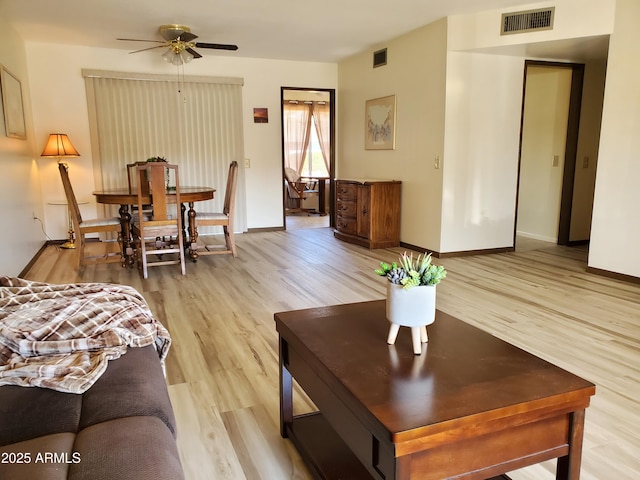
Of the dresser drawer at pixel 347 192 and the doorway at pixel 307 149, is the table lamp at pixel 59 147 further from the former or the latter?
the doorway at pixel 307 149

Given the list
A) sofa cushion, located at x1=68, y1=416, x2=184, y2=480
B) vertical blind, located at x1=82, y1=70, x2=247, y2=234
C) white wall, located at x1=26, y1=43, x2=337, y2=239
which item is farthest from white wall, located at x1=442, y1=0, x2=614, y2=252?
sofa cushion, located at x1=68, y1=416, x2=184, y2=480

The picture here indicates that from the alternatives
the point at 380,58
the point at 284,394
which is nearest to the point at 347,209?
the point at 380,58

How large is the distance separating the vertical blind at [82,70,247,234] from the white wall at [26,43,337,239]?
0.12m

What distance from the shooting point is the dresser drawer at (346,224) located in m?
6.07

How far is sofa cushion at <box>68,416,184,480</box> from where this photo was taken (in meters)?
0.97

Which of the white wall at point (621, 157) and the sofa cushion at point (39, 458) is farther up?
the white wall at point (621, 157)

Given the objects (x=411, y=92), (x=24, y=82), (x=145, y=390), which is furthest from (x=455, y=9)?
(x=24, y=82)

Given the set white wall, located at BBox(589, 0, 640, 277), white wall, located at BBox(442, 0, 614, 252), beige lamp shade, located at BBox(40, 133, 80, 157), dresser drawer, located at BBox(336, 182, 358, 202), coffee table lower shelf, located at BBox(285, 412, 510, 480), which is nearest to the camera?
coffee table lower shelf, located at BBox(285, 412, 510, 480)

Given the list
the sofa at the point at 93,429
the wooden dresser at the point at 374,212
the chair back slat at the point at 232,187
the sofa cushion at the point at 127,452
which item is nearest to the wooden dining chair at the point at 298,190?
the wooden dresser at the point at 374,212

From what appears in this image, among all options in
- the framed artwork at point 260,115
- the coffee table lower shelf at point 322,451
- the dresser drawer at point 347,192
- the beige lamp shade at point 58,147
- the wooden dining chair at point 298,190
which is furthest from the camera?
the wooden dining chair at point 298,190

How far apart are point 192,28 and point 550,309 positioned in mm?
4483

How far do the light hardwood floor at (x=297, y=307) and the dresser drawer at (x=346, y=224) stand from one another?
0.24 m

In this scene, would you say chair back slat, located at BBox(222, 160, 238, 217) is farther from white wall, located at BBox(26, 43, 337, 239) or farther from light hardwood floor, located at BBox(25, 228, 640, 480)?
white wall, located at BBox(26, 43, 337, 239)

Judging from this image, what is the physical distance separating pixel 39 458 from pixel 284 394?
3.29 ft
